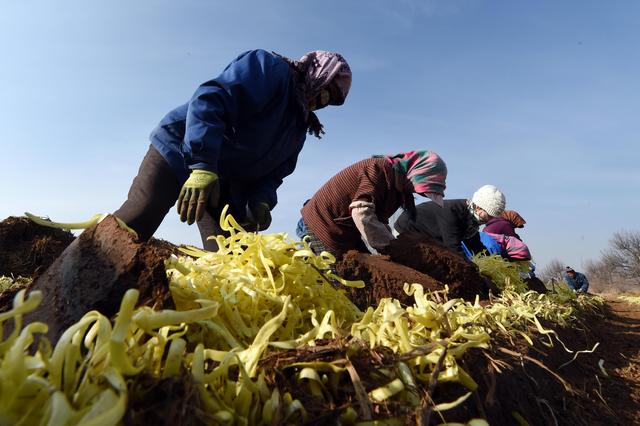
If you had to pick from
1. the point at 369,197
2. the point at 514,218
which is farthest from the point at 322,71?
the point at 514,218

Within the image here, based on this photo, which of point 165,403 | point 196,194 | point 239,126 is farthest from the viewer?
point 239,126

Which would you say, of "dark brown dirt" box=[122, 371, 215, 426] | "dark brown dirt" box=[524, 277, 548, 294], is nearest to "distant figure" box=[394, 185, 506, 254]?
"dark brown dirt" box=[524, 277, 548, 294]

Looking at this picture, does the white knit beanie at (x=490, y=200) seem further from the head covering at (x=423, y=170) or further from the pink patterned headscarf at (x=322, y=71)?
the pink patterned headscarf at (x=322, y=71)

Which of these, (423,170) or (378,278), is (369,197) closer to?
Result: (423,170)

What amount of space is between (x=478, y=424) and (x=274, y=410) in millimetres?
446

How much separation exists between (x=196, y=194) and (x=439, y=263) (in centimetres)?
226

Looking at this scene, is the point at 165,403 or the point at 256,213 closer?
the point at 165,403

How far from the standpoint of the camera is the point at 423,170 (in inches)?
158

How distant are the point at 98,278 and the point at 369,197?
3.12 m

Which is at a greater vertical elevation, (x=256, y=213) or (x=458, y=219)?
(x=458, y=219)

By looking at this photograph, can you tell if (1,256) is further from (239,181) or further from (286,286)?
(286,286)

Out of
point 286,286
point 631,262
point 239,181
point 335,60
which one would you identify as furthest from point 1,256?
point 631,262

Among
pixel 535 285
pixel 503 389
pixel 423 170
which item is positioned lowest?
pixel 503 389

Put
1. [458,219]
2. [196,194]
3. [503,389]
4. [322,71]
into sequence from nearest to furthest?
1. [503,389]
2. [196,194]
3. [322,71]
4. [458,219]
